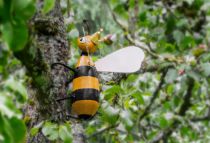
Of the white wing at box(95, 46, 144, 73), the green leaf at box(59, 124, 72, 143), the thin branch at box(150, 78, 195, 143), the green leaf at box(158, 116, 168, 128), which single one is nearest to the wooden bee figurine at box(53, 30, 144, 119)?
the white wing at box(95, 46, 144, 73)

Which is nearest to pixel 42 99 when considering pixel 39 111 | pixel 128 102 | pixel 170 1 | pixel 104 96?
pixel 39 111

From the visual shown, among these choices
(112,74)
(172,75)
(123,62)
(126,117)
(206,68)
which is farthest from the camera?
(172,75)

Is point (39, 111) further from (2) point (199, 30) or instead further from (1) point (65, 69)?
(2) point (199, 30)

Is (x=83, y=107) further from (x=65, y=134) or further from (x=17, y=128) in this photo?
(x=17, y=128)

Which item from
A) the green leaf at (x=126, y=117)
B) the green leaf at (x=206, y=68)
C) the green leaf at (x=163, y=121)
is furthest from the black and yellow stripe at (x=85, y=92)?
the green leaf at (x=163, y=121)

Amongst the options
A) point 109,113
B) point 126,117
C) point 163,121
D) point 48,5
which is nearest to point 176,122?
point 163,121

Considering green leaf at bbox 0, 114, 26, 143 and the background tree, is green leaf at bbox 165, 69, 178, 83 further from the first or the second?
green leaf at bbox 0, 114, 26, 143

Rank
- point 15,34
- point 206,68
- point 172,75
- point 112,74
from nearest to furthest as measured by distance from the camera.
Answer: point 15,34
point 112,74
point 206,68
point 172,75
